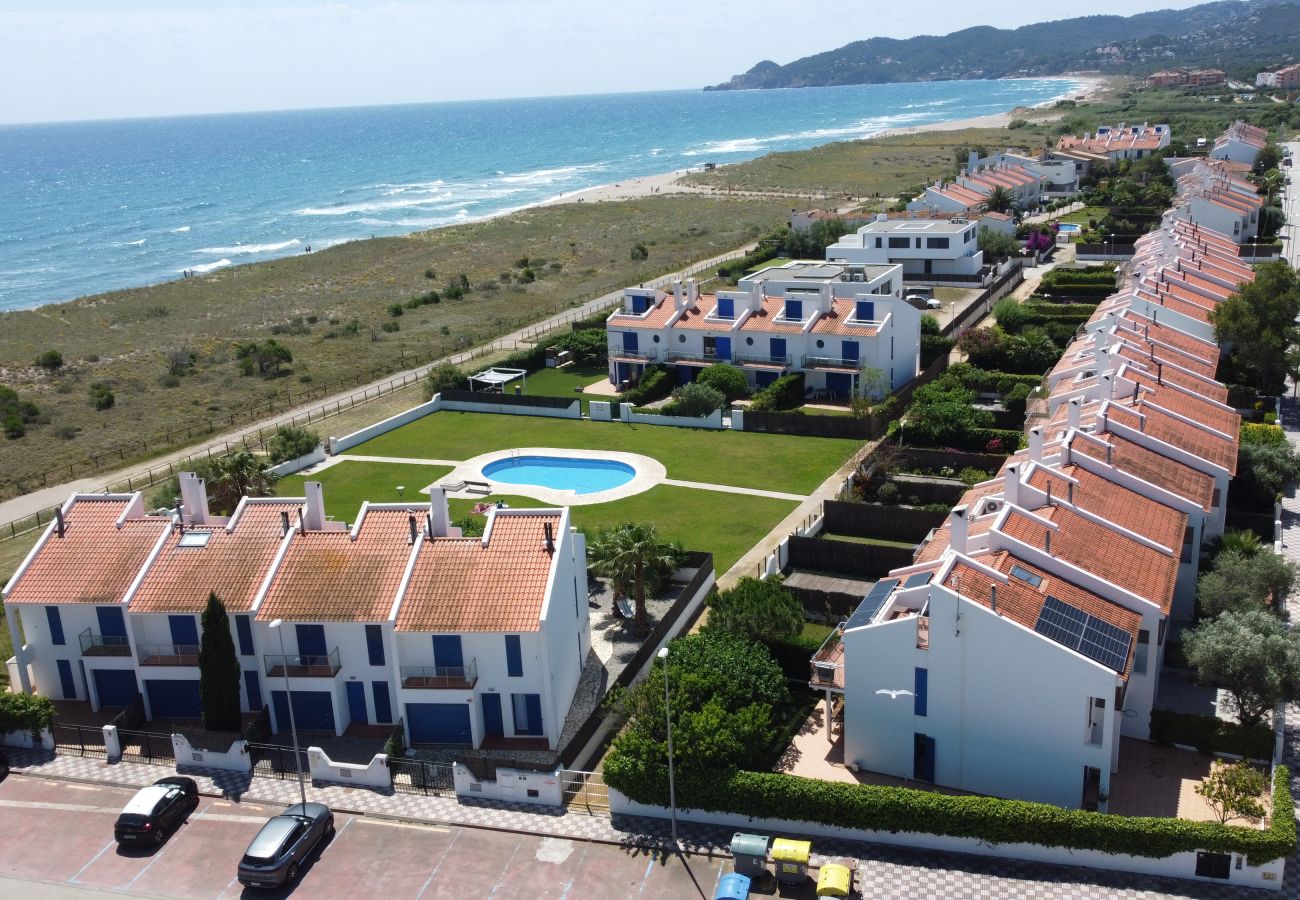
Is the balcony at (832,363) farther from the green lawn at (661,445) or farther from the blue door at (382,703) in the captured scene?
the blue door at (382,703)

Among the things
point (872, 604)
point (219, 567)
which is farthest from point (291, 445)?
point (872, 604)

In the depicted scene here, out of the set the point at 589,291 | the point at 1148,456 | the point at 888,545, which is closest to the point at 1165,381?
the point at 1148,456

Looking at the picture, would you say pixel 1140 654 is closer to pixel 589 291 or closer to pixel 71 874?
pixel 71 874

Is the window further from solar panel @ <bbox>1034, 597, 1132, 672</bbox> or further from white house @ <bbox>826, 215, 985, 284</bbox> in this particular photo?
white house @ <bbox>826, 215, 985, 284</bbox>

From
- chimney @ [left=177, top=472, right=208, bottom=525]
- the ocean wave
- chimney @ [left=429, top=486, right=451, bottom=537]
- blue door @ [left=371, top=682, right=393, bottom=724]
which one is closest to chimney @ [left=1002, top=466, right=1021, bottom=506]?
chimney @ [left=429, top=486, right=451, bottom=537]

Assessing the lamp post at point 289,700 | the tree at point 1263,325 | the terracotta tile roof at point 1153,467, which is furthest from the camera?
the tree at point 1263,325

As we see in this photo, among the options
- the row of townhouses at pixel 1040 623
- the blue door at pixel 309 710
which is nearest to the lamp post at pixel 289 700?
the blue door at pixel 309 710
